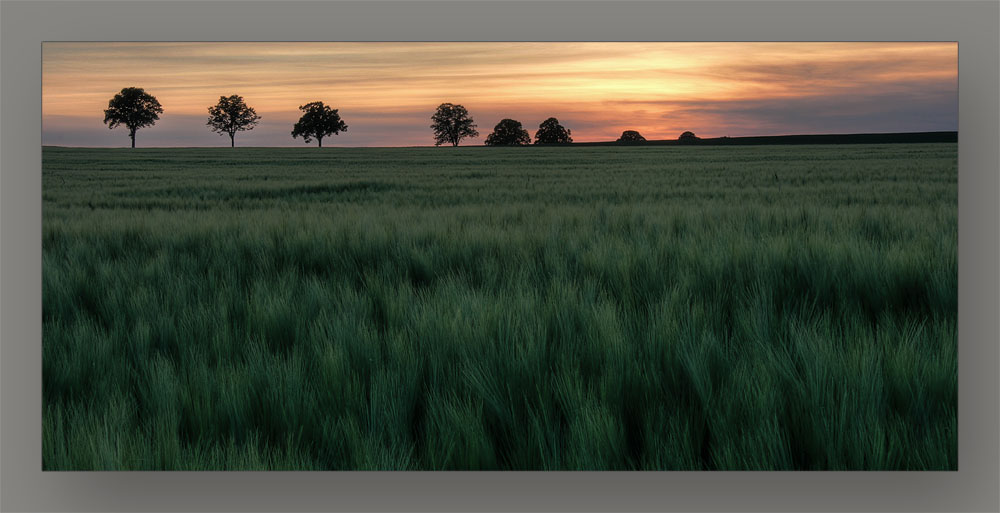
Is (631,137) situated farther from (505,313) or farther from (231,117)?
(231,117)

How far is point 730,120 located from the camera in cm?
359

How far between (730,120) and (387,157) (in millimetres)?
1683

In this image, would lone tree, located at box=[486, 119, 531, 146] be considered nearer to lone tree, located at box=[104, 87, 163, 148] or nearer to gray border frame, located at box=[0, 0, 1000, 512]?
gray border frame, located at box=[0, 0, 1000, 512]

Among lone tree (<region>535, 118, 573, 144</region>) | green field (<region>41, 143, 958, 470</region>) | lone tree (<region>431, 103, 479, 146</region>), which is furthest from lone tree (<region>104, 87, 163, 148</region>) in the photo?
lone tree (<region>535, 118, 573, 144</region>)

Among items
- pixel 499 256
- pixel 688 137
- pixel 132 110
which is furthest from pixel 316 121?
pixel 688 137

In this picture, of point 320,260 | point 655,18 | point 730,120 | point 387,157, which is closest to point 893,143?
point 730,120

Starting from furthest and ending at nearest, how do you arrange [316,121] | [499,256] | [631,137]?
[631,137] → [316,121] → [499,256]

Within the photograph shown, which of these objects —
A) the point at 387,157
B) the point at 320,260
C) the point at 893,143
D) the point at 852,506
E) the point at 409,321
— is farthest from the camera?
the point at 387,157

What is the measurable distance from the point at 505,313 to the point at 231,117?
1.75 m

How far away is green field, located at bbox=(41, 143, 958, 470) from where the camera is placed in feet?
7.61

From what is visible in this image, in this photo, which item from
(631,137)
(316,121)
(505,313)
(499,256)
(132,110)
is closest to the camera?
(505,313)

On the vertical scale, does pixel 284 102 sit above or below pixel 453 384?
above

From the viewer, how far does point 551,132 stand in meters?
3.59

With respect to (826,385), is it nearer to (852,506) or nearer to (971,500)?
(852,506)
